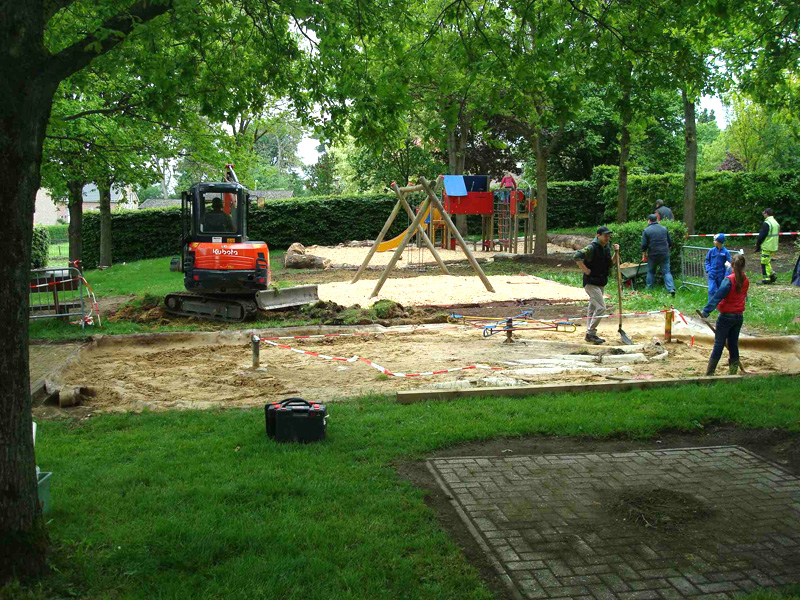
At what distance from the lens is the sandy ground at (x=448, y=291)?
677 inches

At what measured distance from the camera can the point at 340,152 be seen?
5122 centimetres

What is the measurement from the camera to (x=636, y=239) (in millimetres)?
19500

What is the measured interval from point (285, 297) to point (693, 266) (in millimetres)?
9908

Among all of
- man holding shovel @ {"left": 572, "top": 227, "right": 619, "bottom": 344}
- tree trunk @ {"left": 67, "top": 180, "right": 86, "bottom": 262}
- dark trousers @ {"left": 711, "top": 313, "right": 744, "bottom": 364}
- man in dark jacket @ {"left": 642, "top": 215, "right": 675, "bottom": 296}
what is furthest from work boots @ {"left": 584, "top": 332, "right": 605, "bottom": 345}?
tree trunk @ {"left": 67, "top": 180, "right": 86, "bottom": 262}

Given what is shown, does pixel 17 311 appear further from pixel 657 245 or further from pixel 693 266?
pixel 693 266

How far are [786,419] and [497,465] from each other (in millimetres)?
3410

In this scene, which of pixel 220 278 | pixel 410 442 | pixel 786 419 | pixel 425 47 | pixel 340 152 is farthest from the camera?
pixel 340 152

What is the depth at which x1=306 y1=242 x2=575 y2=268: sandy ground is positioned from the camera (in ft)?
86.4

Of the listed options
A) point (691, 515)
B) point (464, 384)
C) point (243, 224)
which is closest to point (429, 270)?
point (243, 224)

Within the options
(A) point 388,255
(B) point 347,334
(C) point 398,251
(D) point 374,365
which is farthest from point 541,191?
(D) point 374,365

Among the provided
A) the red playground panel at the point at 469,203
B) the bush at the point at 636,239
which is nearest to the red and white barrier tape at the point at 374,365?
the bush at the point at 636,239

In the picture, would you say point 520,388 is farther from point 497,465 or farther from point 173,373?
point 173,373

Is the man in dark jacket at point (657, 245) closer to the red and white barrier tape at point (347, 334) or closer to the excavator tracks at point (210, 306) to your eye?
the red and white barrier tape at point (347, 334)

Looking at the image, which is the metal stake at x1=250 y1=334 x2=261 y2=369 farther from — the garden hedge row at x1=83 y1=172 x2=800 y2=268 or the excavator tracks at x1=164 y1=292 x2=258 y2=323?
the garden hedge row at x1=83 y1=172 x2=800 y2=268
